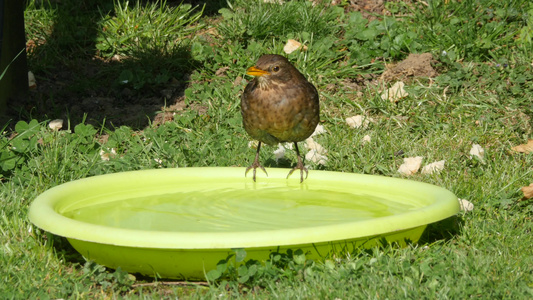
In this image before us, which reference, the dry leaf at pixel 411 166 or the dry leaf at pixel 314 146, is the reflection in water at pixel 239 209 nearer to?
the dry leaf at pixel 411 166

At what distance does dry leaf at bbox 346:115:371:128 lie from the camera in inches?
219

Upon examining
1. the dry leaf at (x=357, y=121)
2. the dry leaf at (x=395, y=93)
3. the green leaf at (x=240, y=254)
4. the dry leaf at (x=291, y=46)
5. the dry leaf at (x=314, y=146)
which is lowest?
the dry leaf at (x=314, y=146)

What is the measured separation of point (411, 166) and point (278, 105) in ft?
3.38

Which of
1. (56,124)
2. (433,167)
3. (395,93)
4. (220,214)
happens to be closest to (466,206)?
(433,167)

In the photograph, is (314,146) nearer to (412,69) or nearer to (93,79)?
(412,69)

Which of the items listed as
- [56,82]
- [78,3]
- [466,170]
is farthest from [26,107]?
[466,170]

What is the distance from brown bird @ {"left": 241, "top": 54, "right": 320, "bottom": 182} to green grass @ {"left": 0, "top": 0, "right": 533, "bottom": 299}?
2.10 ft

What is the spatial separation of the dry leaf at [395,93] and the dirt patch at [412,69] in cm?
16

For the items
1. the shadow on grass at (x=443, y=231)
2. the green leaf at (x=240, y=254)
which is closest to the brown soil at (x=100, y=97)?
the shadow on grass at (x=443, y=231)

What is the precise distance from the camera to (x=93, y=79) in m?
6.52

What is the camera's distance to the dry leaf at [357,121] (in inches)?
Result: 219

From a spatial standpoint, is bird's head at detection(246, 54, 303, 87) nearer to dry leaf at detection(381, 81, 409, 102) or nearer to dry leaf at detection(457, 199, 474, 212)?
dry leaf at detection(457, 199, 474, 212)

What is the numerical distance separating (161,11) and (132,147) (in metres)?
2.06

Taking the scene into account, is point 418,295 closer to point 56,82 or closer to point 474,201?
point 474,201
